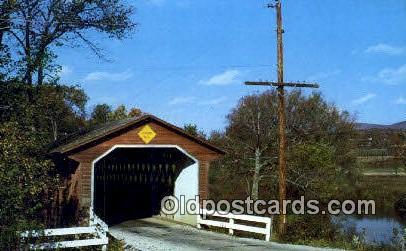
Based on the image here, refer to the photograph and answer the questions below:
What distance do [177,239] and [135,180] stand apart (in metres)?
11.1

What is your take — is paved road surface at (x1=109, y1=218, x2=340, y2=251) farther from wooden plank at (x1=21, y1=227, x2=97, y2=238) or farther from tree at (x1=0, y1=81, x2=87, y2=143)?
tree at (x1=0, y1=81, x2=87, y2=143)

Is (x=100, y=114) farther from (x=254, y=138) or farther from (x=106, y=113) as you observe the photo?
(x=254, y=138)

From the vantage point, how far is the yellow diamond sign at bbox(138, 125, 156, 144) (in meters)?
20.5

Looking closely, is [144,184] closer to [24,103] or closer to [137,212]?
[137,212]

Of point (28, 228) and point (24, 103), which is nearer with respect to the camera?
point (28, 228)

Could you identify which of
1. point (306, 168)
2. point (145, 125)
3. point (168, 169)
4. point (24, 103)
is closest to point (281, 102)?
point (145, 125)

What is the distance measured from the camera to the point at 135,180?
28.1 m

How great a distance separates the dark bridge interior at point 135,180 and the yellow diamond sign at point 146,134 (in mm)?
1994

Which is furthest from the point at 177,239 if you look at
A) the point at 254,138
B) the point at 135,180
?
the point at 254,138

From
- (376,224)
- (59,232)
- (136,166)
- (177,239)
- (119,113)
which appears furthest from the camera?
(119,113)

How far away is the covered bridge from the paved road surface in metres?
1.40

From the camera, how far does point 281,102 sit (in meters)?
19.2

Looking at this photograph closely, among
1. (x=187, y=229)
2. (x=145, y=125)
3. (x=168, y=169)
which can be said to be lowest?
(x=187, y=229)

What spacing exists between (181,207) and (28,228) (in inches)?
404
